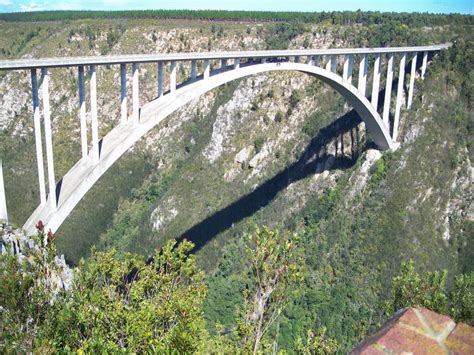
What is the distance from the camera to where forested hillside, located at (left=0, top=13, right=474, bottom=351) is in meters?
31.6

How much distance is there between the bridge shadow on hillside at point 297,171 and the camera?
38281mm

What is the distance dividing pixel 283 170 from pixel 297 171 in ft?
4.29

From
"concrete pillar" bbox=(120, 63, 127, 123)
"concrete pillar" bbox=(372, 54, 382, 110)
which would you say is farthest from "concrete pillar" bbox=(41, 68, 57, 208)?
"concrete pillar" bbox=(372, 54, 382, 110)

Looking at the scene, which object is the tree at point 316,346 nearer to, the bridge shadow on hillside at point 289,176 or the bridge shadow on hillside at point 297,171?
the bridge shadow on hillside at point 297,171

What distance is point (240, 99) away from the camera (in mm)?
46969

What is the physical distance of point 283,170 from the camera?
41.2 metres

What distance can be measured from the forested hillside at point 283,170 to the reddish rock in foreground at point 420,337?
775 inches

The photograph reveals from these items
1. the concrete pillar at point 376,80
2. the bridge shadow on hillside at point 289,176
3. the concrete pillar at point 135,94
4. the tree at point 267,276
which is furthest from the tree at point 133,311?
the bridge shadow on hillside at point 289,176

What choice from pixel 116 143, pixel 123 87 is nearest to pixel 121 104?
pixel 123 87

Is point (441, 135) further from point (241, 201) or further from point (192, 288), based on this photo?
point (192, 288)

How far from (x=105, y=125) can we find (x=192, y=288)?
41.8 meters

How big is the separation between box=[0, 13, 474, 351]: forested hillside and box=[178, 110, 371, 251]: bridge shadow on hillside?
0.37 feet

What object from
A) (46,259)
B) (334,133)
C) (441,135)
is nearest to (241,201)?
(334,133)

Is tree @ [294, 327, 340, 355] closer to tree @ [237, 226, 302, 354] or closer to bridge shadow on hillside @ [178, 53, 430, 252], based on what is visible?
tree @ [237, 226, 302, 354]
